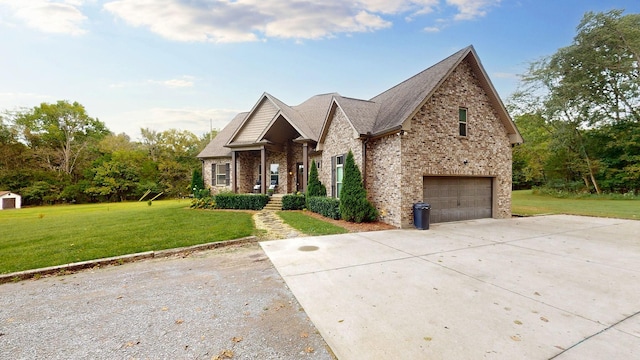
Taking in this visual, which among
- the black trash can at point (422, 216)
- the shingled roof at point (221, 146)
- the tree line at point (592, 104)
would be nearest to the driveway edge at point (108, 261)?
the black trash can at point (422, 216)

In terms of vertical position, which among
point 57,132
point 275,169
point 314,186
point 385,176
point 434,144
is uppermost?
point 57,132

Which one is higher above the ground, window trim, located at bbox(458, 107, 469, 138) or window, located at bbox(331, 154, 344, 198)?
window trim, located at bbox(458, 107, 469, 138)

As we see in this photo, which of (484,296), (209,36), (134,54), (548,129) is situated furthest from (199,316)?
(548,129)

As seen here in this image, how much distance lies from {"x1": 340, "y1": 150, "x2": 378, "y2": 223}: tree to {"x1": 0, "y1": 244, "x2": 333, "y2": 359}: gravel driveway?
6.02m

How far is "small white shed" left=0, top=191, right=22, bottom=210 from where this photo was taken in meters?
22.2

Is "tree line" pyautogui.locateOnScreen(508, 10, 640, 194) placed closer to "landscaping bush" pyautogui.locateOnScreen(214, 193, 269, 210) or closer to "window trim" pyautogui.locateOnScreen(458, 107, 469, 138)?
"window trim" pyautogui.locateOnScreen(458, 107, 469, 138)

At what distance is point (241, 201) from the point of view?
608 inches

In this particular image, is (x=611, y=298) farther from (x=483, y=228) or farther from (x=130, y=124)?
(x=130, y=124)

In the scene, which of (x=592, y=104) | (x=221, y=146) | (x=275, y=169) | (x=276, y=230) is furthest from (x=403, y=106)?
(x=592, y=104)

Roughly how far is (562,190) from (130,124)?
54.1m

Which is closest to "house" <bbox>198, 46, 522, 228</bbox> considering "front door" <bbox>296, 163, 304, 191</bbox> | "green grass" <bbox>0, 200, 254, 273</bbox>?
"front door" <bbox>296, 163, 304, 191</bbox>

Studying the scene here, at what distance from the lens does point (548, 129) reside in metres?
27.7

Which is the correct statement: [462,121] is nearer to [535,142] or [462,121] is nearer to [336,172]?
[336,172]

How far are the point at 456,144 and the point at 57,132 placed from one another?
42876 mm
